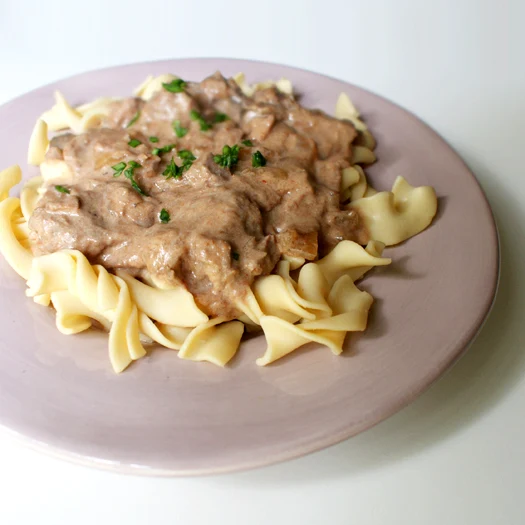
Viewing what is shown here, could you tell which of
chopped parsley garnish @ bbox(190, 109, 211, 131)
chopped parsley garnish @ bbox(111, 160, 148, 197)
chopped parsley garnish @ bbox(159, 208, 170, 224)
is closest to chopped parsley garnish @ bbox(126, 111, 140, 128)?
chopped parsley garnish @ bbox(190, 109, 211, 131)

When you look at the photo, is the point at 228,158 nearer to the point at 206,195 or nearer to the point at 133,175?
the point at 206,195

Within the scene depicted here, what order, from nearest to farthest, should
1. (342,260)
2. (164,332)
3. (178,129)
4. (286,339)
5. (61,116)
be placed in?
(286,339)
(164,332)
(342,260)
(178,129)
(61,116)

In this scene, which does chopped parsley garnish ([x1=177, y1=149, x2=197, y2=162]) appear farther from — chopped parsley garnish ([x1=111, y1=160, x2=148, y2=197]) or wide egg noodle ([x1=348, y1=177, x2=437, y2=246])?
wide egg noodle ([x1=348, y1=177, x2=437, y2=246])

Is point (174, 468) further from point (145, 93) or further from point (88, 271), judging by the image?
point (145, 93)

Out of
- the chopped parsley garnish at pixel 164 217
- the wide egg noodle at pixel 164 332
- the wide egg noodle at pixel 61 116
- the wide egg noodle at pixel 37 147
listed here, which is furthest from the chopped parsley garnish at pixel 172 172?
Answer: the wide egg noodle at pixel 61 116

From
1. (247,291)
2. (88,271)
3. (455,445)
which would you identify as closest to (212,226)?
(247,291)

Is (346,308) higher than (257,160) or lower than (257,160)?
lower

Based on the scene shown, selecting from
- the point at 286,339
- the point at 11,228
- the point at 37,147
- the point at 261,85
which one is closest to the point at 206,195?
the point at 286,339
